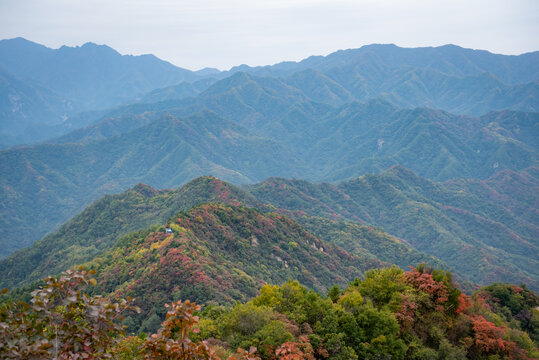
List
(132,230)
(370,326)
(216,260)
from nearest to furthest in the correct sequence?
(370,326), (216,260), (132,230)

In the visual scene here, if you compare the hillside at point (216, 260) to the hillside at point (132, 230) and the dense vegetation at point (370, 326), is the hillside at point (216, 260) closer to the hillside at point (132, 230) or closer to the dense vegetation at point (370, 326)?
the dense vegetation at point (370, 326)

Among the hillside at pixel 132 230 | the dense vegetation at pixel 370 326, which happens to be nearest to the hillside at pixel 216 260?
the dense vegetation at pixel 370 326

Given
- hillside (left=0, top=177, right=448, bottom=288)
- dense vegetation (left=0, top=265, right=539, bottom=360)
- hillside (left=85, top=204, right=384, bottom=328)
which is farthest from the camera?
hillside (left=0, top=177, right=448, bottom=288)

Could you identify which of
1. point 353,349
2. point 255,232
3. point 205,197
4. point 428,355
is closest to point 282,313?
point 353,349

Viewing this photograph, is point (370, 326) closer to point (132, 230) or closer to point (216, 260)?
point (216, 260)

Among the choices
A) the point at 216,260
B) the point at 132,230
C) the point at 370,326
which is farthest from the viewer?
the point at 132,230

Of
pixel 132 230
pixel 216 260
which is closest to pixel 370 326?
pixel 216 260

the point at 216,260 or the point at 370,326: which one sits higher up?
the point at 370,326

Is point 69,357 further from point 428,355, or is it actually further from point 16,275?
point 16,275

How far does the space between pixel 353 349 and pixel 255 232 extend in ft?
233

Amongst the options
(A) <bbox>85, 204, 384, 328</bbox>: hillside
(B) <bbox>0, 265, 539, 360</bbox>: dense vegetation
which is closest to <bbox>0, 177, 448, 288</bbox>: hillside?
(A) <bbox>85, 204, 384, 328</bbox>: hillside

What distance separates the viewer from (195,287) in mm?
66875

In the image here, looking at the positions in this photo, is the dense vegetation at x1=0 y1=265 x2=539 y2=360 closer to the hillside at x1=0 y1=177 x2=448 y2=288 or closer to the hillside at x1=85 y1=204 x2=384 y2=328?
the hillside at x1=85 y1=204 x2=384 y2=328

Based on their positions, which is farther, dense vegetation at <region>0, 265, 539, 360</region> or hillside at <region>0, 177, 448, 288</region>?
hillside at <region>0, 177, 448, 288</region>
